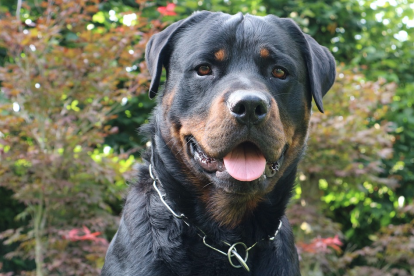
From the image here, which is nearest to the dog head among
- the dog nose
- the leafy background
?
the dog nose

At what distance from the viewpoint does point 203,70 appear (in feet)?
9.11

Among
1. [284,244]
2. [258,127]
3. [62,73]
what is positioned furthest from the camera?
[62,73]

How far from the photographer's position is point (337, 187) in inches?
227

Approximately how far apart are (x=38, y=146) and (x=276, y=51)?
2.49m

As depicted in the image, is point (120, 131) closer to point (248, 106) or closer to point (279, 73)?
point (279, 73)

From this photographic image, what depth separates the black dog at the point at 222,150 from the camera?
8.32ft

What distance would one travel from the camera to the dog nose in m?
2.37

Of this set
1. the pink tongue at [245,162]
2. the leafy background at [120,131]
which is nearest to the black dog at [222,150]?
the pink tongue at [245,162]

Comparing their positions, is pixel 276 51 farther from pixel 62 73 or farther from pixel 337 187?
pixel 337 187

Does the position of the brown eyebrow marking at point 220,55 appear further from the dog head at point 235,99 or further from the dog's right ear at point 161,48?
the dog's right ear at point 161,48

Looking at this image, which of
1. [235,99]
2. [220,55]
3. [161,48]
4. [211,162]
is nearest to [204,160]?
[211,162]

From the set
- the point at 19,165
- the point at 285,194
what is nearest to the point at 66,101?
the point at 19,165

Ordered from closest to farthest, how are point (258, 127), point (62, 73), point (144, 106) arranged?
point (258, 127), point (62, 73), point (144, 106)

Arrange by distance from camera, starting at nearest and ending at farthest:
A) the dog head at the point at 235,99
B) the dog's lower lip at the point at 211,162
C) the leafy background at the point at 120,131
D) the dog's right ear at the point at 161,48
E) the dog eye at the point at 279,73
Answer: the dog head at the point at 235,99, the dog's lower lip at the point at 211,162, the dog eye at the point at 279,73, the dog's right ear at the point at 161,48, the leafy background at the point at 120,131
